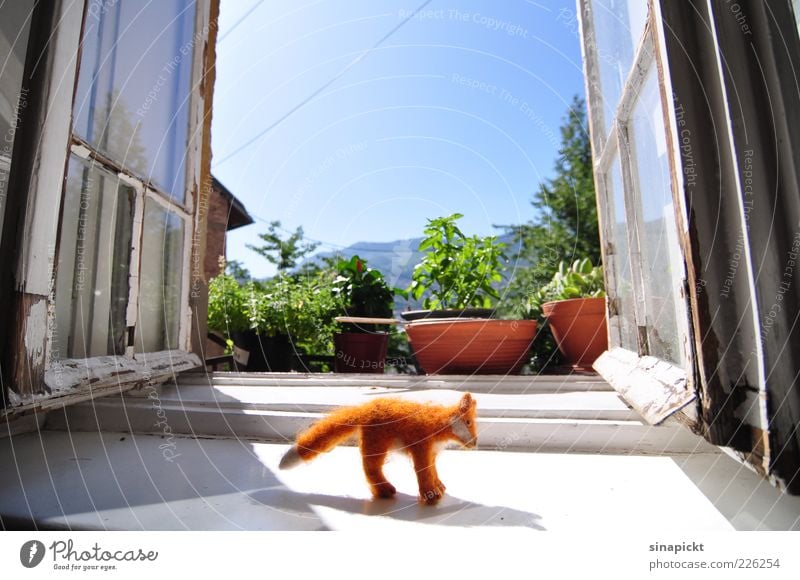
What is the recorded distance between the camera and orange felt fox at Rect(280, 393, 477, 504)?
0.48 m

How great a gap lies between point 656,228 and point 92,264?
115cm

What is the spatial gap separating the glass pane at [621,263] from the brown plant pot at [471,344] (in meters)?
0.28

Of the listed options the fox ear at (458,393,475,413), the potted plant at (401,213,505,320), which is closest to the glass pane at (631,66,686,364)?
the fox ear at (458,393,475,413)

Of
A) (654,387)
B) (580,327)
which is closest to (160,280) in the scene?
(654,387)

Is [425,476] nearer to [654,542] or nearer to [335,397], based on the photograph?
[654,542]

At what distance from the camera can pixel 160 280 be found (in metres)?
1.13

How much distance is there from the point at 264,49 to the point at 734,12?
3.57ft

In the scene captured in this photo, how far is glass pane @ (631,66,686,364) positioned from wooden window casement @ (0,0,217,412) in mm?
948

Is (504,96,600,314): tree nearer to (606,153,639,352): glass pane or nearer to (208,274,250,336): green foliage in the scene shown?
(606,153,639,352): glass pane

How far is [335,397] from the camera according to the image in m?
0.94

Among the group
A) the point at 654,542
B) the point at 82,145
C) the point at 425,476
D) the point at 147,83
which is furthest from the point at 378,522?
the point at 147,83

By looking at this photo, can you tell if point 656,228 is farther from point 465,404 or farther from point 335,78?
point 335,78

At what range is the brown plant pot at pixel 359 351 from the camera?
5.32ft

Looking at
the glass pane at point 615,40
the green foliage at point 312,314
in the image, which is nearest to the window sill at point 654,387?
the glass pane at point 615,40
